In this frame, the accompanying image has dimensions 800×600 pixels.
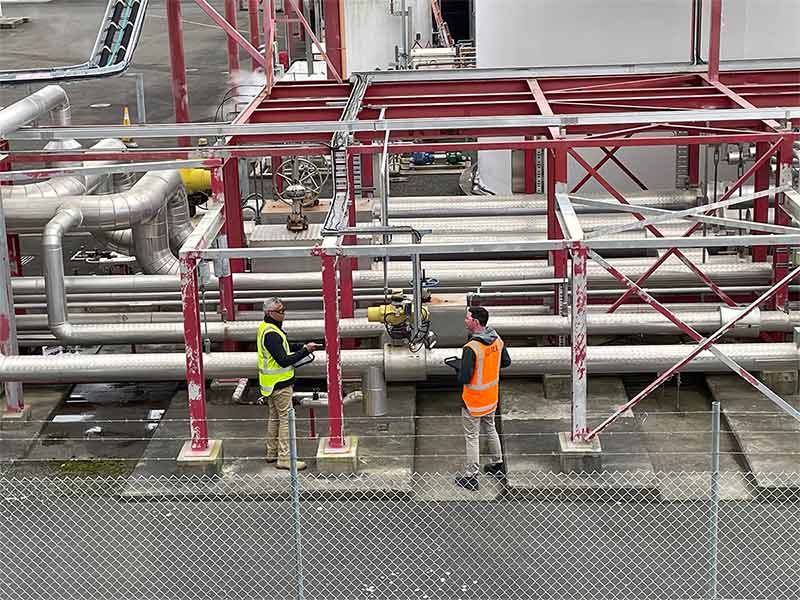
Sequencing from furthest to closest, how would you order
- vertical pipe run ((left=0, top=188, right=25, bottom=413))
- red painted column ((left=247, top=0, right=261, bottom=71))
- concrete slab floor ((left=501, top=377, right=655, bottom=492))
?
red painted column ((left=247, top=0, right=261, bottom=71))
vertical pipe run ((left=0, top=188, right=25, bottom=413))
concrete slab floor ((left=501, top=377, right=655, bottom=492))

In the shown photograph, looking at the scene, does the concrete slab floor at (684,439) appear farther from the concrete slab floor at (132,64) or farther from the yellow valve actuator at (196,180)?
the concrete slab floor at (132,64)

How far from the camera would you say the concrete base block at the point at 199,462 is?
12.5m

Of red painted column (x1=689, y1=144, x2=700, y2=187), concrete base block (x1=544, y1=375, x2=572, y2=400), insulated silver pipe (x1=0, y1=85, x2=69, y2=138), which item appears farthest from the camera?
red painted column (x1=689, y1=144, x2=700, y2=187)

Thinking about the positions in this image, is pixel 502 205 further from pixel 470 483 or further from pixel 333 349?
pixel 470 483

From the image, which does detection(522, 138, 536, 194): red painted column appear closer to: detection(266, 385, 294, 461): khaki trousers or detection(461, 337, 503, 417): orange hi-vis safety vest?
detection(461, 337, 503, 417): orange hi-vis safety vest

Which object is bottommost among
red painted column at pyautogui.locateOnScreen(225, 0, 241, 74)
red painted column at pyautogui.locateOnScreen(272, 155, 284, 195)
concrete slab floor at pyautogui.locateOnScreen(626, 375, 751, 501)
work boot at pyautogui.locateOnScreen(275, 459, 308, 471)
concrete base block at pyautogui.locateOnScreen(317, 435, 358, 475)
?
concrete slab floor at pyautogui.locateOnScreen(626, 375, 751, 501)

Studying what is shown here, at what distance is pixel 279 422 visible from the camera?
12703 millimetres

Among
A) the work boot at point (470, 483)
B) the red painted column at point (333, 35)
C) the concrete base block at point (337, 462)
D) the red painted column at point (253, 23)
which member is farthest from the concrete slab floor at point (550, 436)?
the red painted column at point (253, 23)

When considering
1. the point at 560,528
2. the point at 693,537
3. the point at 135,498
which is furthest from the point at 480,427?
the point at 135,498

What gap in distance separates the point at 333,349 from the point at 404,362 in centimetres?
103

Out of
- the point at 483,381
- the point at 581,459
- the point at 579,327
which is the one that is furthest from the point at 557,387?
the point at 483,381

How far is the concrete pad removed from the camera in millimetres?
12320

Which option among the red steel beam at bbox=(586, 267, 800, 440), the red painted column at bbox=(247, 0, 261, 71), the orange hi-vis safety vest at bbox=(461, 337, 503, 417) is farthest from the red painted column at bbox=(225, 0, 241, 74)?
the red steel beam at bbox=(586, 267, 800, 440)

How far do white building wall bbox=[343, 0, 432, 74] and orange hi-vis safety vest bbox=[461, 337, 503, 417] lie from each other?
12870 mm
